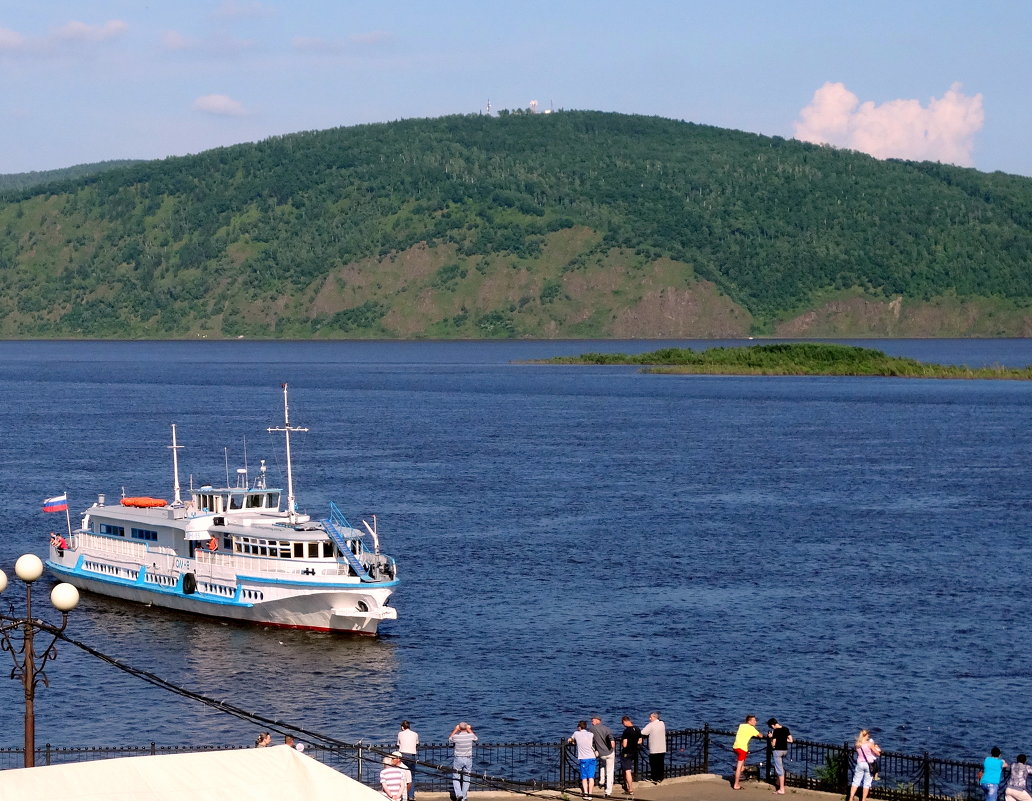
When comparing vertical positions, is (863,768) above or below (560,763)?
above

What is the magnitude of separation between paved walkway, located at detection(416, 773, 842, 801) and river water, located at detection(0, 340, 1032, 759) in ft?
39.2

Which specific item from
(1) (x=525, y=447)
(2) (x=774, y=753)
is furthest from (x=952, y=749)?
(1) (x=525, y=447)

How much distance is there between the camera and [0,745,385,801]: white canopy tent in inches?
843

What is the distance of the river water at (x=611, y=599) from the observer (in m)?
51.8

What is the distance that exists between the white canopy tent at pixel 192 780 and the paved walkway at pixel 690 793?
12.1 metres

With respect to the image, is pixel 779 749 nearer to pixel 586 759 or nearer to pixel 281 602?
pixel 586 759

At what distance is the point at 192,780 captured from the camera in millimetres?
21969

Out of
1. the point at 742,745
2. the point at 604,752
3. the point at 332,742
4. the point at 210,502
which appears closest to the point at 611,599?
the point at 210,502

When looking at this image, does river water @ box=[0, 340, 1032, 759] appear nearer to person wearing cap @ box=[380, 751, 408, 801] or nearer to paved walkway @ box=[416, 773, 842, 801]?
paved walkway @ box=[416, 773, 842, 801]

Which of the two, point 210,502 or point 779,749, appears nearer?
point 779,749

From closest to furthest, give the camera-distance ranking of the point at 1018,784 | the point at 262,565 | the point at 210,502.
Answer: the point at 1018,784, the point at 262,565, the point at 210,502

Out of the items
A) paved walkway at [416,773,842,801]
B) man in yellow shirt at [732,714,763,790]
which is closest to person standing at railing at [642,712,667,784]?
paved walkway at [416,773,842,801]

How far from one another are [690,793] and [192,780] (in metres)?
16.8

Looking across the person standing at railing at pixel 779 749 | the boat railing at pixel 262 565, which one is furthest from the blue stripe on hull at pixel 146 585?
the person standing at railing at pixel 779 749
